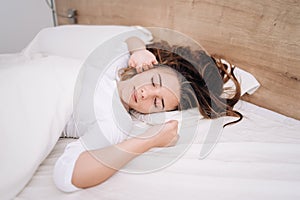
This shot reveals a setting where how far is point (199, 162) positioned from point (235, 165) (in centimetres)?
8

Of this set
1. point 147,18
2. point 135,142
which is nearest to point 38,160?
point 135,142

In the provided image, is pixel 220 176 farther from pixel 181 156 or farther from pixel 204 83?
pixel 204 83

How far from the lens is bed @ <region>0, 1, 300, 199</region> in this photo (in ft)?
1.83

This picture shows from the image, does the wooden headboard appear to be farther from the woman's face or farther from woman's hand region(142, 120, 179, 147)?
woman's hand region(142, 120, 179, 147)

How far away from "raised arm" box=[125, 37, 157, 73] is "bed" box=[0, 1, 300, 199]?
22 cm

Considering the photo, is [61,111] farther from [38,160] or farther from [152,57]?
[152,57]

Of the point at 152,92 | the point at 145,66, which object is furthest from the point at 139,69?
the point at 152,92

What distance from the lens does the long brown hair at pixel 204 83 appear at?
0.84 meters

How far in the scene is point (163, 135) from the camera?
0.69 metres

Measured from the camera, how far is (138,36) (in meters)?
1.17

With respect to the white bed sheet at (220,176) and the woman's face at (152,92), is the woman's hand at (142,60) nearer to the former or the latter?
the woman's face at (152,92)

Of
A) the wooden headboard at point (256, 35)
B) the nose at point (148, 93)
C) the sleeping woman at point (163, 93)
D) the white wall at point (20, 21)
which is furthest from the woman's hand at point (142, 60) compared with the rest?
the white wall at point (20, 21)

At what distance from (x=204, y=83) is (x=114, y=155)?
40 cm

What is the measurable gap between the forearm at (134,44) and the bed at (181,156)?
29cm
